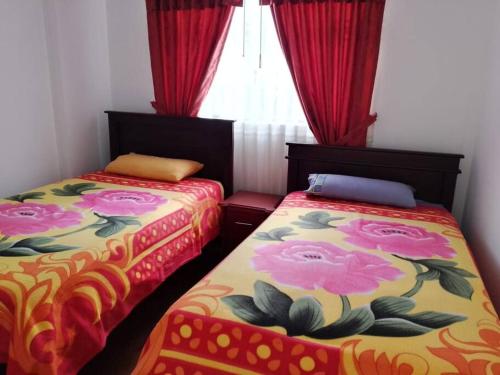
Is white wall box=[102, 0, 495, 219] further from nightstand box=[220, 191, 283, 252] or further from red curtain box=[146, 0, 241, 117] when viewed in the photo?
red curtain box=[146, 0, 241, 117]

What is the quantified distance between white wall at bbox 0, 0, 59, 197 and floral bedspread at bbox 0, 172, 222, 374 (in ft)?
1.45

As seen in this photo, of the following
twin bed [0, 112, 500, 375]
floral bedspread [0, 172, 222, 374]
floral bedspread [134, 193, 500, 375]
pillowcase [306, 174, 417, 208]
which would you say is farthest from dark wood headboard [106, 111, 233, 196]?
floral bedspread [134, 193, 500, 375]

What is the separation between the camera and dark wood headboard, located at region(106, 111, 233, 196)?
2.91m

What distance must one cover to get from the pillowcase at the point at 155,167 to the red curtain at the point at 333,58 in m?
0.96

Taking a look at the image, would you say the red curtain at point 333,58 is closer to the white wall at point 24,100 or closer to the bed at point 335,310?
the bed at point 335,310

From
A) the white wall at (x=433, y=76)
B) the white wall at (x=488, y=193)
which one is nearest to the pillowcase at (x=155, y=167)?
the white wall at (x=433, y=76)

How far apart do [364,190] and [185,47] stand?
171 cm

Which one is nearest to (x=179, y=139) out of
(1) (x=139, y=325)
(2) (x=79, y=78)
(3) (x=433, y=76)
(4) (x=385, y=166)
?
(2) (x=79, y=78)

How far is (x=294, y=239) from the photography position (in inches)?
70.3

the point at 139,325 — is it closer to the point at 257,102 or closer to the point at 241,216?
the point at 241,216

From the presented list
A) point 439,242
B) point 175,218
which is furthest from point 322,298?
point 175,218

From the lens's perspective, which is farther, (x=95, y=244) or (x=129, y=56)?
(x=129, y=56)

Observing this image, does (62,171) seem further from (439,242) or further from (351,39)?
(439,242)

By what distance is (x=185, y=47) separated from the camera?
2.92 m
